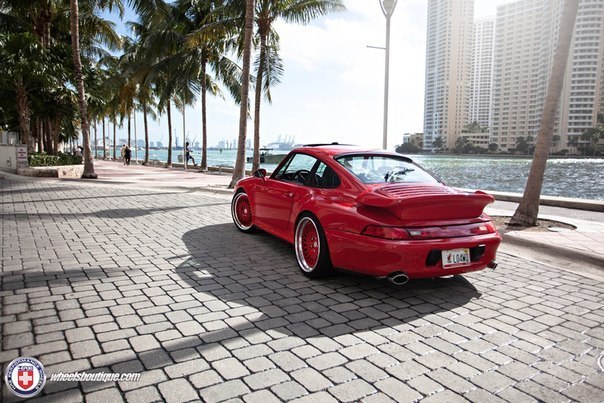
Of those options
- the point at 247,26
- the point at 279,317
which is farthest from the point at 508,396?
the point at 247,26

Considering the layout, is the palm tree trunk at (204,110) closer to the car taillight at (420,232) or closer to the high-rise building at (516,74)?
the car taillight at (420,232)

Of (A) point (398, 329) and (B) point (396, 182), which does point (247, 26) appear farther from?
(A) point (398, 329)

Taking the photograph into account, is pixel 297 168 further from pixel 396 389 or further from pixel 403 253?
pixel 396 389

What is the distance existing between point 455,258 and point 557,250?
2.97 meters

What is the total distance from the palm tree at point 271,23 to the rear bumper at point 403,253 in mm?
15114

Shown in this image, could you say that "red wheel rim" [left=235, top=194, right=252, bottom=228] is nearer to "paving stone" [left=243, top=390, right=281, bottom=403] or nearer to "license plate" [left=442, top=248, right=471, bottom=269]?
"license plate" [left=442, top=248, right=471, bottom=269]

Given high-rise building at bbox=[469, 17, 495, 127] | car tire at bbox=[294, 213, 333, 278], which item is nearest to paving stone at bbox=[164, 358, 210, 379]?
car tire at bbox=[294, 213, 333, 278]

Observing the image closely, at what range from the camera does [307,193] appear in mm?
4758

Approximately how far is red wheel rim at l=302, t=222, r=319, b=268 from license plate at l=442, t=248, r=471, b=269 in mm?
1323

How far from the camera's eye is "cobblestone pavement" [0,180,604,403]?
2.47m

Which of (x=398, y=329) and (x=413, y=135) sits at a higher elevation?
(x=413, y=135)

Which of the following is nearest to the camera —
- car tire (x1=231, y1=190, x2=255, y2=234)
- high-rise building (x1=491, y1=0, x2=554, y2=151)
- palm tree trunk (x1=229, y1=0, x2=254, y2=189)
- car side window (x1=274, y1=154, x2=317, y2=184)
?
car side window (x1=274, y1=154, x2=317, y2=184)

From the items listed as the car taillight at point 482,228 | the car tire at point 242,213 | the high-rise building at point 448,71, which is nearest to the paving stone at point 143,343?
the car taillight at point 482,228

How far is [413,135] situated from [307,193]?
6948 inches
